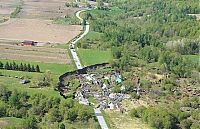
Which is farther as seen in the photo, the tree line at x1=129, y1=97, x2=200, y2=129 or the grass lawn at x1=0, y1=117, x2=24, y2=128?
the tree line at x1=129, y1=97, x2=200, y2=129

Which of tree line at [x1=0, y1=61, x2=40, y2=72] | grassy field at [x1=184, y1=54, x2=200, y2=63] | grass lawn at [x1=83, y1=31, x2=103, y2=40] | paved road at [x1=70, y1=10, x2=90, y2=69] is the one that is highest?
tree line at [x1=0, y1=61, x2=40, y2=72]

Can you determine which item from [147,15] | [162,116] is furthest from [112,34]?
[162,116]

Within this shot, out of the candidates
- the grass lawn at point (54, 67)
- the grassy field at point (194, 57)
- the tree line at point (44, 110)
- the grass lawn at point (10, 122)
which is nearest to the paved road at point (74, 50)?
the grass lawn at point (54, 67)

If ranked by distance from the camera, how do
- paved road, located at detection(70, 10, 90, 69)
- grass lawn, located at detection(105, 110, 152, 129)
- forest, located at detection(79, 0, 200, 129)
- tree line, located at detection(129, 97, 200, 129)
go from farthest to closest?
paved road, located at detection(70, 10, 90, 69), forest, located at detection(79, 0, 200, 129), grass lawn, located at detection(105, 110, 152, 129), tree line, located at detection(129, 97, 200, 129)

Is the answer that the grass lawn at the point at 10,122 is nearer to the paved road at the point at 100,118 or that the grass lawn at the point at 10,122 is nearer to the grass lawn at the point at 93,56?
the paved road at the point at 100,118

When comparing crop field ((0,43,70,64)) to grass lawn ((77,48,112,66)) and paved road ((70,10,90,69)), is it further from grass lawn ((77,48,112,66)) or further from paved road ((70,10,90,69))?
grass lawn ((77,48,112,66))

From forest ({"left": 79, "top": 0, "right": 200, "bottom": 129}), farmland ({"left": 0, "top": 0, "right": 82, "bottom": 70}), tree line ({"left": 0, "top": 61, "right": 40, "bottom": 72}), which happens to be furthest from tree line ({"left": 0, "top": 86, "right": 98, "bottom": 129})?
farmland ({"left": 0, "top": 0, "right": 82, "bottom": 70})

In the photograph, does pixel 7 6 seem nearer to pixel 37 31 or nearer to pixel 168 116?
pixel 37 31
